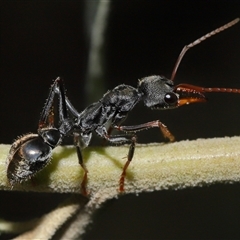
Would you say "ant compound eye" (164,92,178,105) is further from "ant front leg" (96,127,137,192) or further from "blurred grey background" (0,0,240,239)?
"blurred grey background" (0,0,240,239)

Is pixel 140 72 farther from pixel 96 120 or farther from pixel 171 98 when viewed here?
pixel 171 98

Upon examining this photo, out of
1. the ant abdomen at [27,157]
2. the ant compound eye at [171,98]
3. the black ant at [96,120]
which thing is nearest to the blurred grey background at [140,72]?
the black ant at [96,120]

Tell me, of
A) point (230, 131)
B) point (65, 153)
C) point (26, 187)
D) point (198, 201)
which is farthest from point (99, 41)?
point (198, 201)

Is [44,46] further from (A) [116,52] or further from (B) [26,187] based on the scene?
(B) [26,187]

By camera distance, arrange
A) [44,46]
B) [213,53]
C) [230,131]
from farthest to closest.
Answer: [44,46] → [213,53] → [230,131]

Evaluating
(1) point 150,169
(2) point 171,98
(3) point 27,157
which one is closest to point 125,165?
(1) point 150,169

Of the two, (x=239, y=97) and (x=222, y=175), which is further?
(x=239, y=97)
